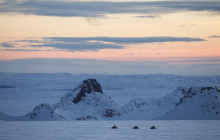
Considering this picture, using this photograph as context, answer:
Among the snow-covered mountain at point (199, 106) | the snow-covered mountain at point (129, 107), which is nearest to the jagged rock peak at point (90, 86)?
the snow-covered mountain at point (129, 107)

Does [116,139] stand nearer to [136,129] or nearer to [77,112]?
[136,129]

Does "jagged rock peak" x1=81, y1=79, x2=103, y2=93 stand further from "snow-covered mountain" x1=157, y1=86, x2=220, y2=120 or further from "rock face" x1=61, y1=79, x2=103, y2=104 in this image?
"snow-covered mountain" x1=157, y1=86, x2=220, y2=120

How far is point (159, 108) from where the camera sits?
111062 mm

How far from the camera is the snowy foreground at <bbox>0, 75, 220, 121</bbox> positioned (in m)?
96.5

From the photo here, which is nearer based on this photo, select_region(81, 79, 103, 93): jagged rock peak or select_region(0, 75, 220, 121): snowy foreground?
select_region(0, 75, 220, 121): snowy foreground

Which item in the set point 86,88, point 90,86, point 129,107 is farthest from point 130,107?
point 86,88

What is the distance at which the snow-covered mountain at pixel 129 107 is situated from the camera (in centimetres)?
9656

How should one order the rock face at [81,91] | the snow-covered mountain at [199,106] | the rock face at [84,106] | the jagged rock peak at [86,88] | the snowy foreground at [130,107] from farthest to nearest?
1. the jagged rock peak at [86,88]
2. the rock face at [81,91]
3. the rock face at [84,106]
4. the snowy foreground at [130,107]
5. the snow-covered mountain at [199,106]

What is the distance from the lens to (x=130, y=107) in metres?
110

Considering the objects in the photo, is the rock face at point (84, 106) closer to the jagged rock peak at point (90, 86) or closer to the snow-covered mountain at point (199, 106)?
the jagged rock peak at point (90, 86)

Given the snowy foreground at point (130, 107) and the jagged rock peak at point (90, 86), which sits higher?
the jagged rock peak at point (90, 86)

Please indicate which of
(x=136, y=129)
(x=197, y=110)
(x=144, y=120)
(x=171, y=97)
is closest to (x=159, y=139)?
(x=136, y=129)

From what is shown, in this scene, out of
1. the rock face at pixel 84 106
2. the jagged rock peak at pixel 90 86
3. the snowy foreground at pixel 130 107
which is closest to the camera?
the snowy foreground at pixel 130 107

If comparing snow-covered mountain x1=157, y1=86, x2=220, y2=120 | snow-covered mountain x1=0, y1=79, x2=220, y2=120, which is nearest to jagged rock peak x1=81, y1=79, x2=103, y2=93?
snow-covered mountain x1=0, y1=79, x2=220, y2=120
